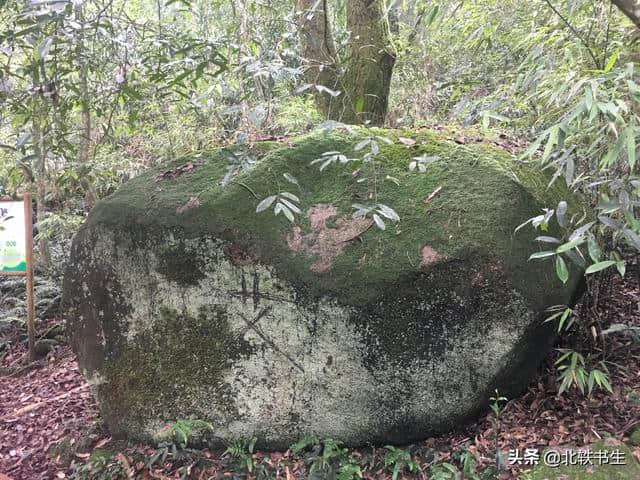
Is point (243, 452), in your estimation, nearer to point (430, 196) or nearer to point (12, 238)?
point (430, 196)

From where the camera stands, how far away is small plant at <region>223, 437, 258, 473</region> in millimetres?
3158

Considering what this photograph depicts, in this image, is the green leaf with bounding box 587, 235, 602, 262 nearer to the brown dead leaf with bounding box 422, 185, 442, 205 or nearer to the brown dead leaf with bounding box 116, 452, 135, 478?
the brown dead leaf with bounding box 422, 185, 442, 205

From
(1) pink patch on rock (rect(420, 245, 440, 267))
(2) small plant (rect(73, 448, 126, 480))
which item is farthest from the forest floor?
(1) pink patch on rock (rect(420, 245, 440, 267))

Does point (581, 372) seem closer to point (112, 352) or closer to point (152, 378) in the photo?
point (152, 378)

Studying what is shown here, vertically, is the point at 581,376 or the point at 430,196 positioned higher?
the point at 430,196

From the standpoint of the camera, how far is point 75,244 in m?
3.66

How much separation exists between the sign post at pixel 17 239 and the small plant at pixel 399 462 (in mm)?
4209

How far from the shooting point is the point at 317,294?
3.01 metres

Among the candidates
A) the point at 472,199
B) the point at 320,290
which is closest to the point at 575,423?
the point at 472,199

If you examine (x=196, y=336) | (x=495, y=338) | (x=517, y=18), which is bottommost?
(x=196, y=336)

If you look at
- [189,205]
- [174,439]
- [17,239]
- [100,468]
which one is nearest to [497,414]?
[174,439]

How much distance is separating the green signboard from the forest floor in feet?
5.79

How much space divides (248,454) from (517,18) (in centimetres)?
405

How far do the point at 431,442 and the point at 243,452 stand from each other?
4.19 feet
